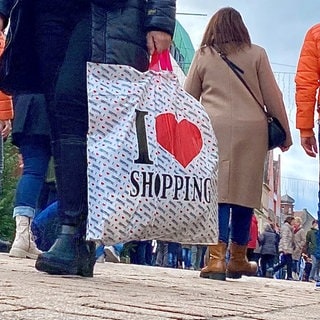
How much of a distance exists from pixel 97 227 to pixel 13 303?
1156mm

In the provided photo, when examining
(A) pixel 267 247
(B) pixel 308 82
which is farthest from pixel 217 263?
(A) pixel 267 247

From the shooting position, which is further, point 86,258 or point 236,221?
point 236,221

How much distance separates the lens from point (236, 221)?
5.82 metres

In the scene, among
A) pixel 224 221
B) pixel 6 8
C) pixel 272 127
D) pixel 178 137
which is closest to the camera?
pixel 178 137

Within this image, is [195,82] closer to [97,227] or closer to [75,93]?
[75,93]

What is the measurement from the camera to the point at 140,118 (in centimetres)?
357

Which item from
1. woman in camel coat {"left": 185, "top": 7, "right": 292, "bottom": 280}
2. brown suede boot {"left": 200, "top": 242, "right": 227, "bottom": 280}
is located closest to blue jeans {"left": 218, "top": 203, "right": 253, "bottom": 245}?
woman in camel coat {"left": 185, "top": 7, "right": 292, "bottom": 280}

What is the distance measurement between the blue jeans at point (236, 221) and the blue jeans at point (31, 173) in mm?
1237

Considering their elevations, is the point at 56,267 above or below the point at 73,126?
below

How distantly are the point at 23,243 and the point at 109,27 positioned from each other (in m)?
2.50

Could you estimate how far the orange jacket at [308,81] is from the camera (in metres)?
4.91

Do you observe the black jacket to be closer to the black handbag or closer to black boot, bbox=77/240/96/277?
black boot, bbox=77/240/96/277

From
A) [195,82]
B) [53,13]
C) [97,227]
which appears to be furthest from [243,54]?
[97,227]

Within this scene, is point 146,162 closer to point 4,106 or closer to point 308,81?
point 308,81
